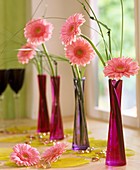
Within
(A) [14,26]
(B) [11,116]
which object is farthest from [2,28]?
(B) [11,116]

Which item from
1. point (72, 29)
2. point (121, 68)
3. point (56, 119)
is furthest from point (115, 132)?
point (56, 119)

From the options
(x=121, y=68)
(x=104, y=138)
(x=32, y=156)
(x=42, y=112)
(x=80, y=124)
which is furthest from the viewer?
(x=42, y=112)

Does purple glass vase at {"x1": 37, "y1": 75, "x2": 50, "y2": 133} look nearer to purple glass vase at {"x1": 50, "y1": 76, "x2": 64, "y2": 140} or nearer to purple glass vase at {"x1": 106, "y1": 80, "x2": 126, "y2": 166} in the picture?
purple glass vase at {"x1": 50, "y1": 76, "x2": 64, "y2": 140}

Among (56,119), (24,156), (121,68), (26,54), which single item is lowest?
(24,156)

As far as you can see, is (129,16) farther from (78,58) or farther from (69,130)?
(78,58)

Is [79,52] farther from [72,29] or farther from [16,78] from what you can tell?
[16,78]

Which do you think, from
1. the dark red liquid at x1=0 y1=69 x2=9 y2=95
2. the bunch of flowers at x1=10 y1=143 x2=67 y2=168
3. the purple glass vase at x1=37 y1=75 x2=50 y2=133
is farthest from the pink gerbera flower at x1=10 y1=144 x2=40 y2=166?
the dark red liquid at x1=0 y1=69 x2=9 y2=95

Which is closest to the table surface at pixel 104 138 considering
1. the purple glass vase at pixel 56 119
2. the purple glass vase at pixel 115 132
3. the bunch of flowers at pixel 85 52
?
the purple glass vase at pixel 115 132

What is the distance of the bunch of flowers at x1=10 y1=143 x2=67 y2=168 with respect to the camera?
1486mm

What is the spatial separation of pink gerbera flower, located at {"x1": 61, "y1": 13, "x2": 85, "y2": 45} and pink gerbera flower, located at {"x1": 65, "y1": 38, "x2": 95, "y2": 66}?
60mm

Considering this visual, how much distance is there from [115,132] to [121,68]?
218mm

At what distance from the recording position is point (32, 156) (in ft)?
4.95

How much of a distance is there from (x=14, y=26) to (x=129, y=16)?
58cm

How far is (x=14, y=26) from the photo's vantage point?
91.3 inches
